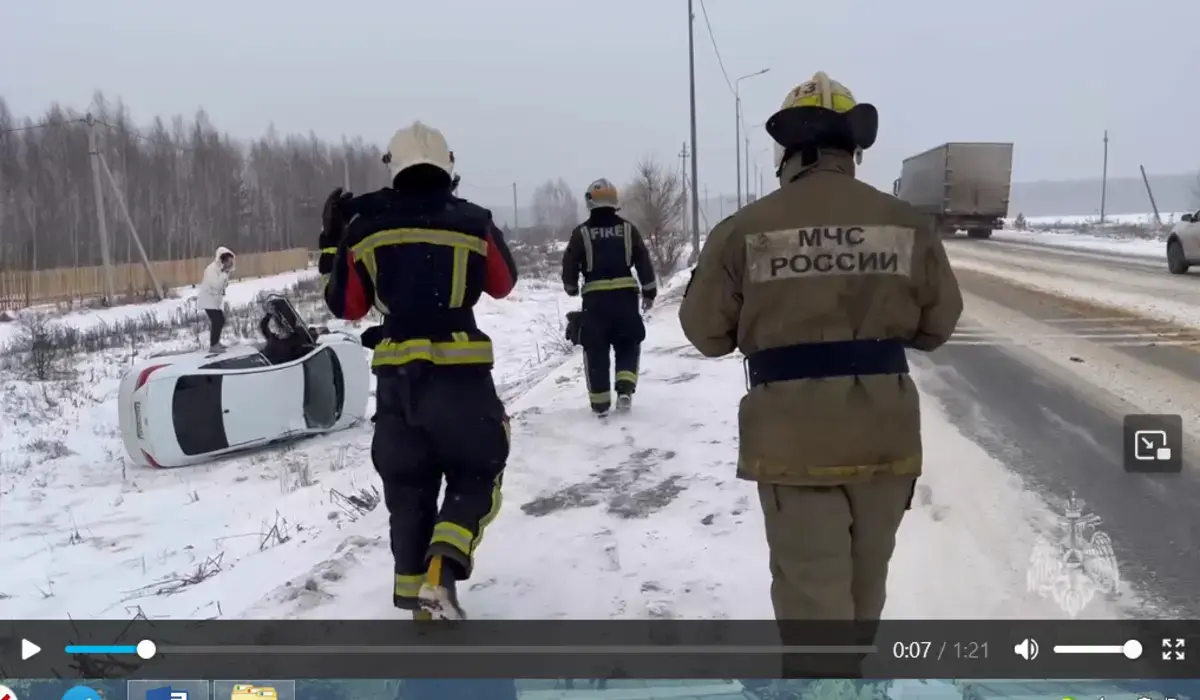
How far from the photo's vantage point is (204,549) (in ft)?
16.1

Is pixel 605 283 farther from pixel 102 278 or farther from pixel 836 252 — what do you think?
pixel 102 278

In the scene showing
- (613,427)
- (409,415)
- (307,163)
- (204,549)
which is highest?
(307,163)

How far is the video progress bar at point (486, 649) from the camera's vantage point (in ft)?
5.05

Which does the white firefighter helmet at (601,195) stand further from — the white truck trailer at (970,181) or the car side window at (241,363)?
the white truck trailer at (970,181)

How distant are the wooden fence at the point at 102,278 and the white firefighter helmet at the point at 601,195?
21.4 meters

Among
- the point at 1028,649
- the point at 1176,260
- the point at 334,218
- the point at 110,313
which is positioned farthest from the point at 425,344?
the point at 110,313

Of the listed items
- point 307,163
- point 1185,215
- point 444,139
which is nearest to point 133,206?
point 307,163

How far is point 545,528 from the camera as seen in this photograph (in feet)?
11.4

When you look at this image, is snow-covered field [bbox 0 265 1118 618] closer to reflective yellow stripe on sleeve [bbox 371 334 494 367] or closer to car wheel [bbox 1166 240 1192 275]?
reflective yellow stripe on sleeve [bbox 371 334 494 367]

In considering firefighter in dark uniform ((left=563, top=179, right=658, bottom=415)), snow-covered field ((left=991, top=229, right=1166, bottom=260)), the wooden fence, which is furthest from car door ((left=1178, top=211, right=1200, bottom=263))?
the wooden fence

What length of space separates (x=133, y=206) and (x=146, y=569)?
4804 cm

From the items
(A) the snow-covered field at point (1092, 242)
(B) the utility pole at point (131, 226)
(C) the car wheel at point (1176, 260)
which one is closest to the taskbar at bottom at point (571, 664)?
(C) the car wheel at point (1176, 260)

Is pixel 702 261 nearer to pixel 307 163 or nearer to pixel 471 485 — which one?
pixel 471 485
